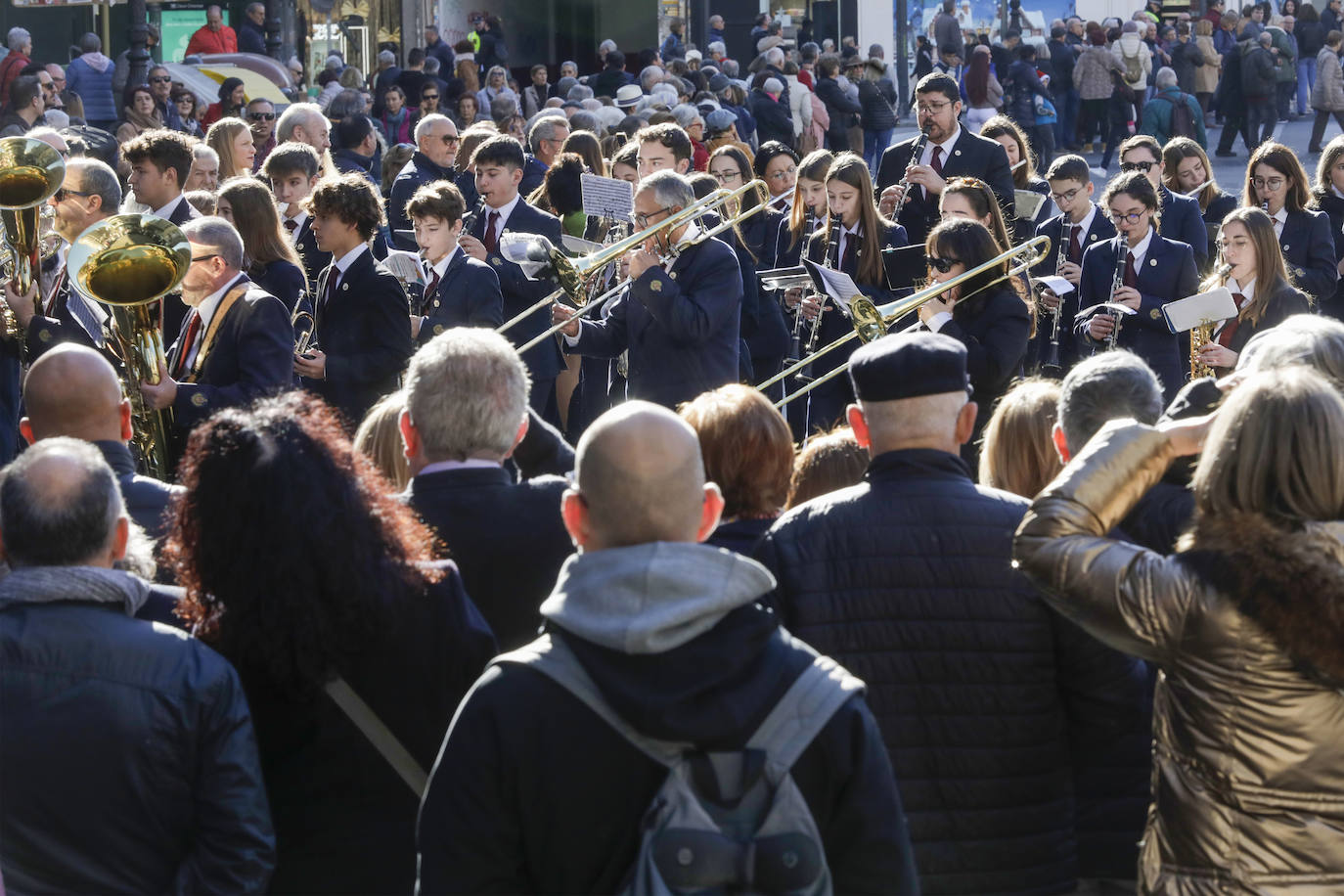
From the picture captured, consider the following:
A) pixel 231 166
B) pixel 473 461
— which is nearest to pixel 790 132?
pixel 231 166

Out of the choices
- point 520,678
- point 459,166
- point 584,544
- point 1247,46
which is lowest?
point 520,678

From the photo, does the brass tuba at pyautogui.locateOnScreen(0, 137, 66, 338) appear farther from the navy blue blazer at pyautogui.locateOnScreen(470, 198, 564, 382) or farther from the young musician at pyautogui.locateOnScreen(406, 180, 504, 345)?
the navy blue blazer at pyautogui.locateOnScreen(470, 198, 564, 382)

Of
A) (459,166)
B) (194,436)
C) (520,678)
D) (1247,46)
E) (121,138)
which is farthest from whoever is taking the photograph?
(1247,46)

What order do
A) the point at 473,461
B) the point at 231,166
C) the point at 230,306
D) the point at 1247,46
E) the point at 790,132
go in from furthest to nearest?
the point at 1247,46
the point at 790,132
the point at 231,166
the point at 230,306
the point at 473,461

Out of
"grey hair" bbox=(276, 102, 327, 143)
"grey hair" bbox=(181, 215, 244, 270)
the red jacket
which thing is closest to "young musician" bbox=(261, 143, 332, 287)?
"grey hair" bbox=(276, 102, 327, 143)

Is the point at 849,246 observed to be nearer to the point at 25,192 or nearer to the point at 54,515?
the point at 25,192

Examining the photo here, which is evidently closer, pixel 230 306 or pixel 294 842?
pixel 294 842

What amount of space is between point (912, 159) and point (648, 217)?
293 centimetres

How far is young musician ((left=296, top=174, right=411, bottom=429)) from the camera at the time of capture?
5.84 meters

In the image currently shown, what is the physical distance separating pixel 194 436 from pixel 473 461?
0.62 m

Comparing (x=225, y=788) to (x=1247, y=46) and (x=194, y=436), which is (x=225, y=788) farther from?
(x=1247, y=46)

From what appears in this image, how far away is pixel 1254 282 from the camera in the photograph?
21.2 ft

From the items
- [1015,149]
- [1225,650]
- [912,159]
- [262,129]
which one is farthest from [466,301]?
[262,129]

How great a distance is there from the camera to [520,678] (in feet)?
6.73
